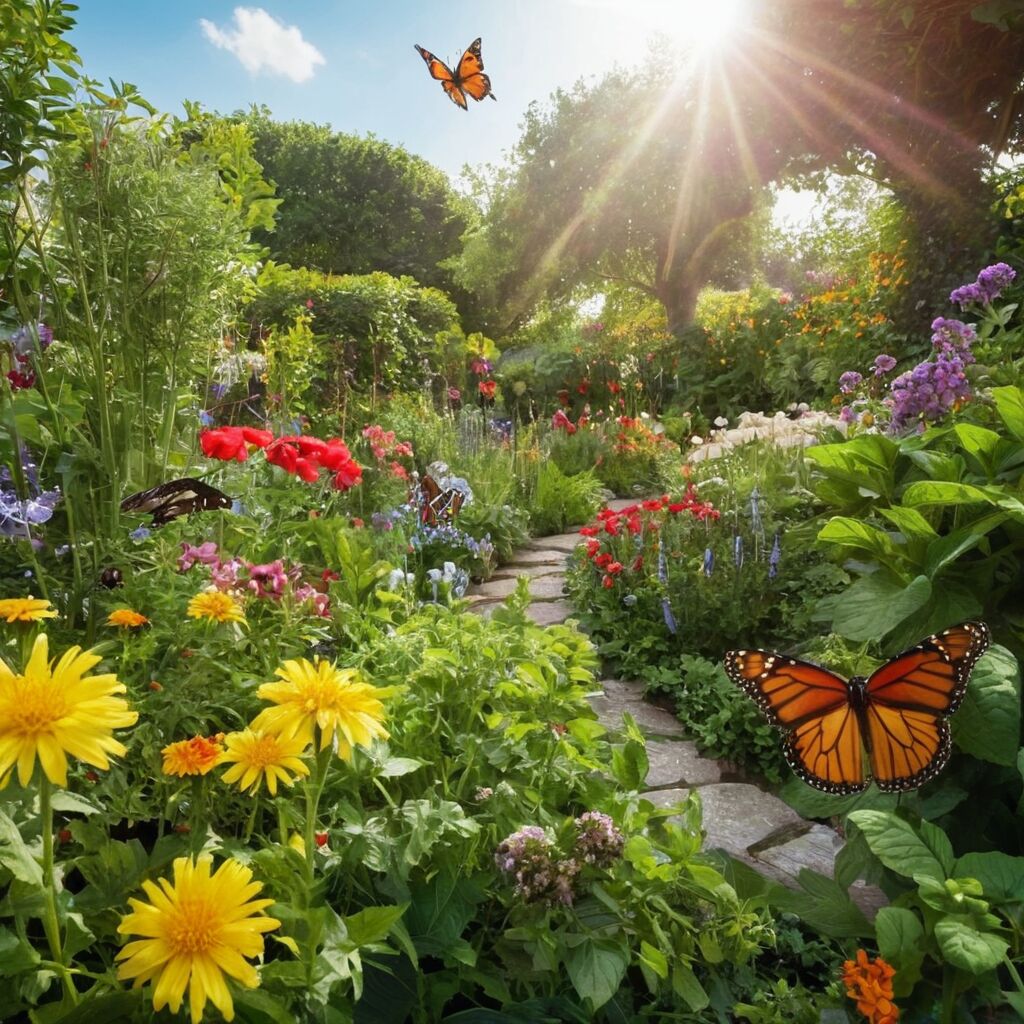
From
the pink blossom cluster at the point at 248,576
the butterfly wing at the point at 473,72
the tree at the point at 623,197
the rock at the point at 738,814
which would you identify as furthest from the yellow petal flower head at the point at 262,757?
the tree at the point at 623,197

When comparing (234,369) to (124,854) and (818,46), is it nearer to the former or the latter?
(124,854)

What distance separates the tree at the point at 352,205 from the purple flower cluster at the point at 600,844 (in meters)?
26.1

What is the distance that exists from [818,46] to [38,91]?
7653 millimetres

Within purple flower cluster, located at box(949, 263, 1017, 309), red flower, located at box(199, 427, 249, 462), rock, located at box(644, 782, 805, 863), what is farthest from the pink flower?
purple flower cluster, located at box(949, 263, 1017, 309)

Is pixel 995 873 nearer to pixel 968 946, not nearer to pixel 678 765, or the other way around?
pixel 968 946

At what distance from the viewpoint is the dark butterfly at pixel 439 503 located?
14.5ft

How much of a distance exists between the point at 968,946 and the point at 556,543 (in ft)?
14.8

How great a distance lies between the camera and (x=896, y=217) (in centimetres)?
762

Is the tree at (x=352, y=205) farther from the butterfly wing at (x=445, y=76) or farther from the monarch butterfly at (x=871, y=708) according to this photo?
the monarch butterfly at (x=871, y=708)

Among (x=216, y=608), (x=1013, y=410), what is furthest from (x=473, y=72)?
(x=216, y=608)

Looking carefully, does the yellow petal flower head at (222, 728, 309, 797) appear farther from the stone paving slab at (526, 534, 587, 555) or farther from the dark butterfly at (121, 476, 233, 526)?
the stone paving slab at (526, 534, 587, 555)

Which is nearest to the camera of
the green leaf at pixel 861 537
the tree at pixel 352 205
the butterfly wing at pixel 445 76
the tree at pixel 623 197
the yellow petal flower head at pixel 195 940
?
the yellow petal flower head at pixel 195 940

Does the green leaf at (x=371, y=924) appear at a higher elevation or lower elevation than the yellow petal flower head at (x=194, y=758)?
lower

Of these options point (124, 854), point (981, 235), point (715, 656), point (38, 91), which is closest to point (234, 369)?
point (38, 91)
